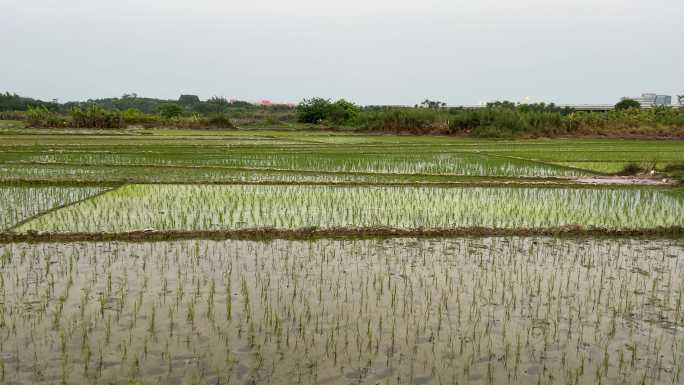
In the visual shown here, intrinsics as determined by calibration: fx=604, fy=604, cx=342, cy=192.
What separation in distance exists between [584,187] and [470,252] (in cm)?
529

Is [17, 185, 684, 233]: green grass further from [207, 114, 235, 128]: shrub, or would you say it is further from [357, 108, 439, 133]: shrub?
[207, 114, 235, 128]: shrub

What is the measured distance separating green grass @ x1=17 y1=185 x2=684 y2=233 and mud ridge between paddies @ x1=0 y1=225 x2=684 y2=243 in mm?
230

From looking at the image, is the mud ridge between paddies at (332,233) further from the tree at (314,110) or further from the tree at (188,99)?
the tree at (188,99)

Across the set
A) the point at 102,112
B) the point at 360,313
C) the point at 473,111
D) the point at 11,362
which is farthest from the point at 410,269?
the point at 102,112

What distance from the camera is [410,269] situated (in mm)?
5375

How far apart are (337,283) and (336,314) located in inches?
29.1

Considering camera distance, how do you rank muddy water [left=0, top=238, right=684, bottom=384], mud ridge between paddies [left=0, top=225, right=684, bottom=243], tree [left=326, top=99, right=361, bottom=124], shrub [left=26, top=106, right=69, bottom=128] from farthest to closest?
tree [left=326, top=99, right=361, bottom=124], shrub [left=26, top=106, right=69, bottom=128], mud ridge between paddies [left=0, top=225, right=684, bottom=243], muddy water [left=0, top=238, right=684, bottom=384]

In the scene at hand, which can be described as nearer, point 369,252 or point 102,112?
point 369,252

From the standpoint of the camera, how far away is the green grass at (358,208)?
7133 millimetres

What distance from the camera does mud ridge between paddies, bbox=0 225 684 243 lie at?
20.7ft

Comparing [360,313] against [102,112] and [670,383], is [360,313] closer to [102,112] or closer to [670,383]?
[670,383]

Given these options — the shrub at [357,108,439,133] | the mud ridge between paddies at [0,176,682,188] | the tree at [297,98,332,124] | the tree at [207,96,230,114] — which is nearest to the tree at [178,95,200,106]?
the tree at [207,96,230,114]

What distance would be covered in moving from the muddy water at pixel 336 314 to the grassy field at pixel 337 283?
2cm

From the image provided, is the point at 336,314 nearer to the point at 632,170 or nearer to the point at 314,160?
the point at 632,170
